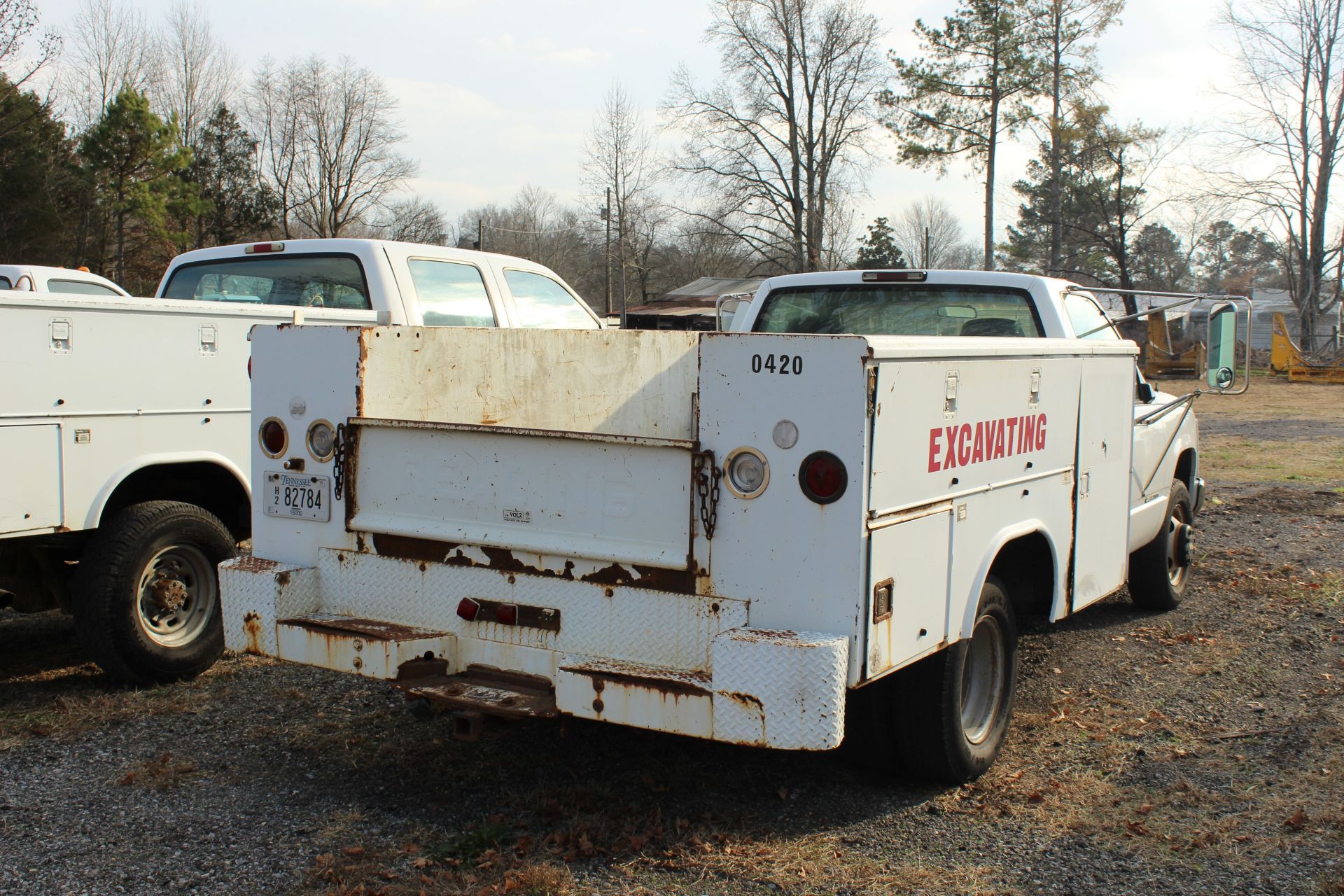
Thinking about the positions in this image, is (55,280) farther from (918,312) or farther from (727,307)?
(918,312)

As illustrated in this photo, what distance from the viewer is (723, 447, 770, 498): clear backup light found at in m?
3.43

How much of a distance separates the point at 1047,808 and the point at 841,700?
1.27 m

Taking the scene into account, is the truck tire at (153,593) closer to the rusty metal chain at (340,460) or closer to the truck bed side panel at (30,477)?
the truck bed side panel at (30,477)

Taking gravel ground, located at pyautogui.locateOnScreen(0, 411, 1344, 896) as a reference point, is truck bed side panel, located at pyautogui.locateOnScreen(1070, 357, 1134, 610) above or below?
above

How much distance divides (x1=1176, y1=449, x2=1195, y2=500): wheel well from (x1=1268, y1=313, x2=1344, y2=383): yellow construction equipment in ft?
104

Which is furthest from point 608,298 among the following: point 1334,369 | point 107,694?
point 107,694

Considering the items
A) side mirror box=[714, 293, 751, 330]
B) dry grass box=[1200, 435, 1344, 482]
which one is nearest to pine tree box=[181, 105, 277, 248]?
dry grass box=[1200, 435, 1344, 482]

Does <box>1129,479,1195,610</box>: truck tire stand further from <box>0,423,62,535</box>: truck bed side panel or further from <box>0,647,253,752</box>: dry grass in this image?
<box>0,423,62,535</box>: truck bed side panel

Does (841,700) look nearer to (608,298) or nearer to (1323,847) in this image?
(1323,847)

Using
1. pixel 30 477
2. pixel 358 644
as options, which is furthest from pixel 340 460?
pixel 30 477

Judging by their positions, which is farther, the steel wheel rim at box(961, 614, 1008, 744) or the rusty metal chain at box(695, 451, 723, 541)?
the steel wheel rim at box(961, 614, 1008, 744)

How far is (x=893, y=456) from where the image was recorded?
133 inches

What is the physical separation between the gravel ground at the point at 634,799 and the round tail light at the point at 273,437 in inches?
48.2

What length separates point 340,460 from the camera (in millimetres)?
4207
